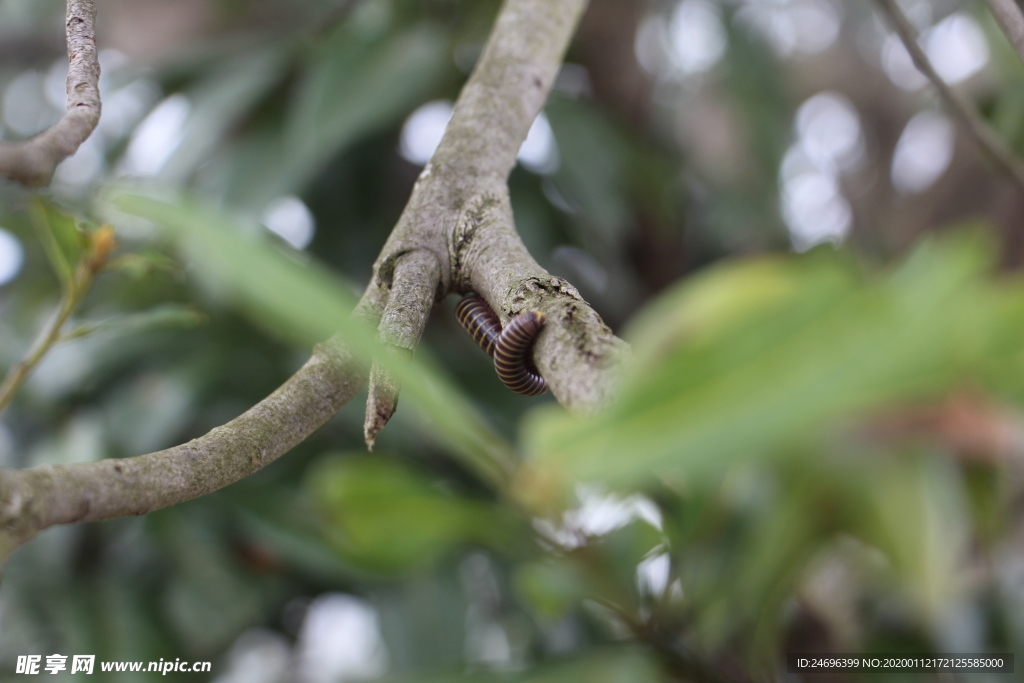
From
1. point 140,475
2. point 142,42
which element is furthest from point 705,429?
point 142,42

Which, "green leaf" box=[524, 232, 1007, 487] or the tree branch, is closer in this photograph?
"green leaf" box=[524, 232, 1007, 487]

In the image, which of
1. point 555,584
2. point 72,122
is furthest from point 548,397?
point 72,122

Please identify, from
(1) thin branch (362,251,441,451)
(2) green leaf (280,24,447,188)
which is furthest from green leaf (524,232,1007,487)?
(2) green leaf (280,24,447,188)

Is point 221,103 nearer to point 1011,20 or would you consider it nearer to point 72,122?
point 72,122

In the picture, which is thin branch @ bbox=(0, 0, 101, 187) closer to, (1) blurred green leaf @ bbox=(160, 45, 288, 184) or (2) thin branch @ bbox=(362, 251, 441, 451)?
(2) thin branch @ bbox=(362, 251, 441, 451)

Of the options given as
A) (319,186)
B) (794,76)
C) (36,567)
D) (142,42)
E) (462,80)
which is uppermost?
(794,76)

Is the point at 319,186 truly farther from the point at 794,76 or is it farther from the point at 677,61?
the point at 794,76
